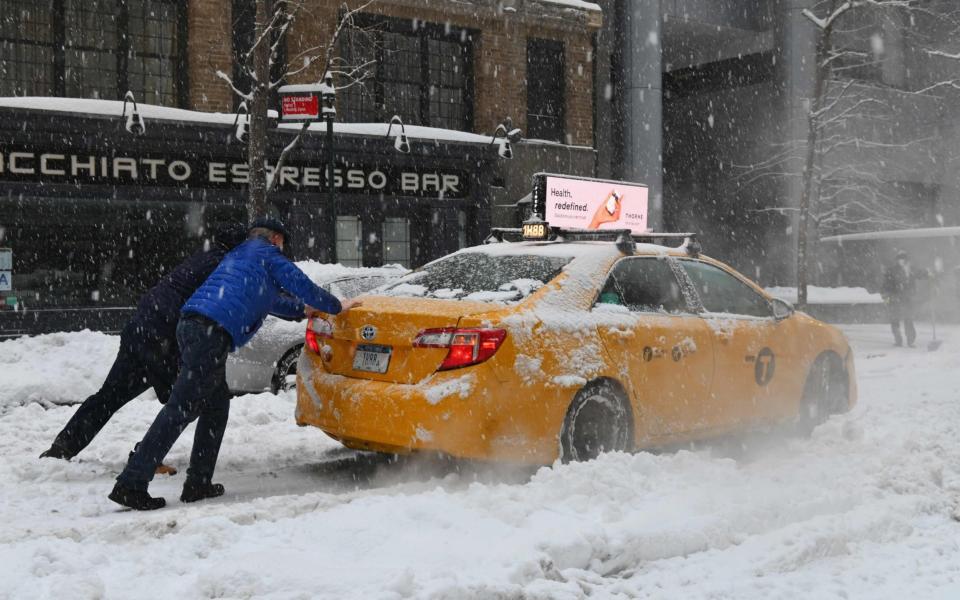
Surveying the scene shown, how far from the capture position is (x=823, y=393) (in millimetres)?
8648

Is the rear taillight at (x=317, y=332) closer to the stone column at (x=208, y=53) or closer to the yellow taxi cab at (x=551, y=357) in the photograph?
the yellow taxi cab at (x=551, y=357)

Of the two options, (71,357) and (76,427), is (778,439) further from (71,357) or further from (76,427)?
(71,357)

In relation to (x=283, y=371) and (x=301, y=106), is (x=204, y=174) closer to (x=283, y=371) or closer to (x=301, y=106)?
(x=301, y=106)

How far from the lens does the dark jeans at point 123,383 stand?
6.92 meters

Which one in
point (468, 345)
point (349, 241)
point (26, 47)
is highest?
point (26, 47)

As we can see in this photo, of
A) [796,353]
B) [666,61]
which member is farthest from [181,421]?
[666,61]

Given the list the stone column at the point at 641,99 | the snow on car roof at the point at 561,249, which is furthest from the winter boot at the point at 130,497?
the stone column at the point at 641,99

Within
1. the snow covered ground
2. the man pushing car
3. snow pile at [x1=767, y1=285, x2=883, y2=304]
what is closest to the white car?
the snow covered ground

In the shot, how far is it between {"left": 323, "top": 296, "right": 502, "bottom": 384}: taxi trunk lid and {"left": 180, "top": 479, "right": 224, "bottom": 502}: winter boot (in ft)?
3.42

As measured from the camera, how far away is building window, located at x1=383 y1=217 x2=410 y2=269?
22.4 meters

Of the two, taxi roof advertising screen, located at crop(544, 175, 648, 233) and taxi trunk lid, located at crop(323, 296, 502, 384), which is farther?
taxi roof advertising screen, located at crop(544, 175, 648, 233)

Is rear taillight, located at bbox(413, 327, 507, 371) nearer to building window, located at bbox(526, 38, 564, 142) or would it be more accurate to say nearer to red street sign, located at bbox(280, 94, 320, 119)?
red street sign, located at bbox(280, 94, 320, 119)

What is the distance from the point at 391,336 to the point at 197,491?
1.50m

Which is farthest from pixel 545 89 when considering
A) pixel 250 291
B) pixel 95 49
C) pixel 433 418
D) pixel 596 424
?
pixel 433 418
